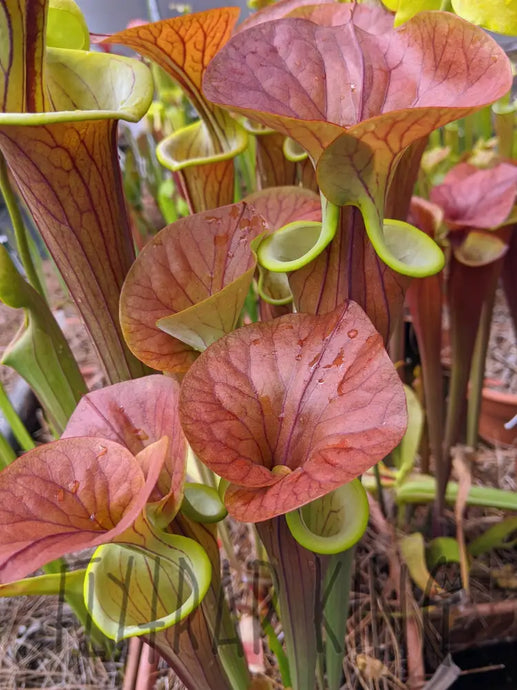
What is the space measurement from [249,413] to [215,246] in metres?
0.15

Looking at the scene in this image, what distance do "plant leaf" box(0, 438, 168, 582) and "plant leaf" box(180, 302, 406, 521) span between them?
0.05 meters

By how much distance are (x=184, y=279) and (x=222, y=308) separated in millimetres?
55

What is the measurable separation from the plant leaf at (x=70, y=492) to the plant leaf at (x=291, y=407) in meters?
0.05

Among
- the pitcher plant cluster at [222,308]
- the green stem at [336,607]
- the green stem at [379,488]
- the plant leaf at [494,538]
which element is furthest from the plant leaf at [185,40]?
the plant leaf at [494,538]

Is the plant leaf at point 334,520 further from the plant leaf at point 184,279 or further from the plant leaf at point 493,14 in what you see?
the plant leaf at point 493,14

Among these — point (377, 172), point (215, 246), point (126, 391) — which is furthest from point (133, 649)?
point (377, 172)

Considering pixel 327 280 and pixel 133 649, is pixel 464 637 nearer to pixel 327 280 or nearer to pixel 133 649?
pixel 133 649

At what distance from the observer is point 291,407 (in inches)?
15.2

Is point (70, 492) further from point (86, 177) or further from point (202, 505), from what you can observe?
point (86, 177)

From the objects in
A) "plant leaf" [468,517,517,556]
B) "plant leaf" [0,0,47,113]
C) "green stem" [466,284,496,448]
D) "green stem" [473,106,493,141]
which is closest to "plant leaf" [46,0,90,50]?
"plant leaf" [0,0,47,113]

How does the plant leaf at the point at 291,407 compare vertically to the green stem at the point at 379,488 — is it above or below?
above

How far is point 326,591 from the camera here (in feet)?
1.66

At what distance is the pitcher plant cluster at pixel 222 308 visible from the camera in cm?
35

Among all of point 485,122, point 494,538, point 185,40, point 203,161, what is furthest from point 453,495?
point 485,122
